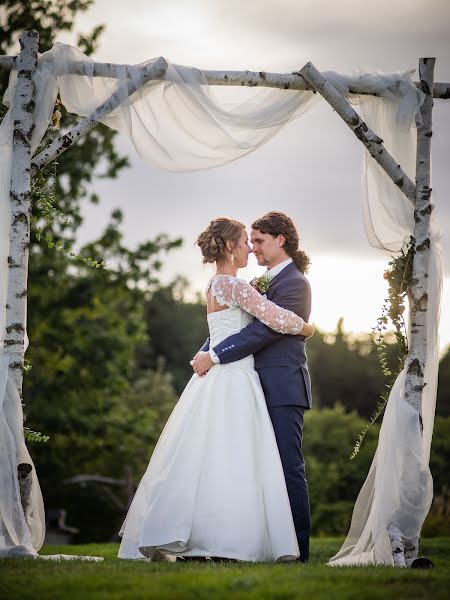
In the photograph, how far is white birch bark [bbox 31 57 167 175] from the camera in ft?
19.2

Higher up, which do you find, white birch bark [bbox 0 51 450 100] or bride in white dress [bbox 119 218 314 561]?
white birch bark [bbox 0 51 450 100]

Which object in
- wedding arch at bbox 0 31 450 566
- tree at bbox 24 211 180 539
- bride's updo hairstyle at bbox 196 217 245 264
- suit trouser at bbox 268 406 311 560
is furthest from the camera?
tree at bbox 24 211 180 539

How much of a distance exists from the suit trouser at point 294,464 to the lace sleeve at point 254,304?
0.52 metres

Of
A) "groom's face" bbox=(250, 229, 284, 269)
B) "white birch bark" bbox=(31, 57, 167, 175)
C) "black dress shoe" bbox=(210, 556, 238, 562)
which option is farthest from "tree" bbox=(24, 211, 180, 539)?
"black dress shoe" bbox=(210, 556, 238, 562)

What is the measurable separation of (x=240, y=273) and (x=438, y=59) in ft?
6.68

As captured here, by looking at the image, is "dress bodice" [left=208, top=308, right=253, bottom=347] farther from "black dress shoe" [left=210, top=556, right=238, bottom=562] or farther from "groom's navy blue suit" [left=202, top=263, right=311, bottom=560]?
"black dress shoe" [left=210, top=556, right=238, bottom=562]

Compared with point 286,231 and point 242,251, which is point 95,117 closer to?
point 242,251

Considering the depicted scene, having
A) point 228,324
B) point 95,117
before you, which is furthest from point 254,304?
point 95,117

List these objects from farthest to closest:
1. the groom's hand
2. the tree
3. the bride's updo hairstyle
Result: 1. the tree
2. the bride's updo hairstyle
3. the groom's hand

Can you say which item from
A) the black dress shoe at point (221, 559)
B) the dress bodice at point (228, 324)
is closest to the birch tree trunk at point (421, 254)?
the dress bodice at point (228, 324)

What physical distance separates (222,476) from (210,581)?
4.08 ft

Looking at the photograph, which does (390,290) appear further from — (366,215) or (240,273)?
(240,273)

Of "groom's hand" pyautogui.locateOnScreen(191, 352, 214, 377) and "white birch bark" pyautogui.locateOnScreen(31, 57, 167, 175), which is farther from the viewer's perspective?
"white birch bark" pyautogui.locateOnScreen(31, 57, 167, 175)

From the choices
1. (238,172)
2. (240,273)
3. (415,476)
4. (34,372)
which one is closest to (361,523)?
(415,476)
